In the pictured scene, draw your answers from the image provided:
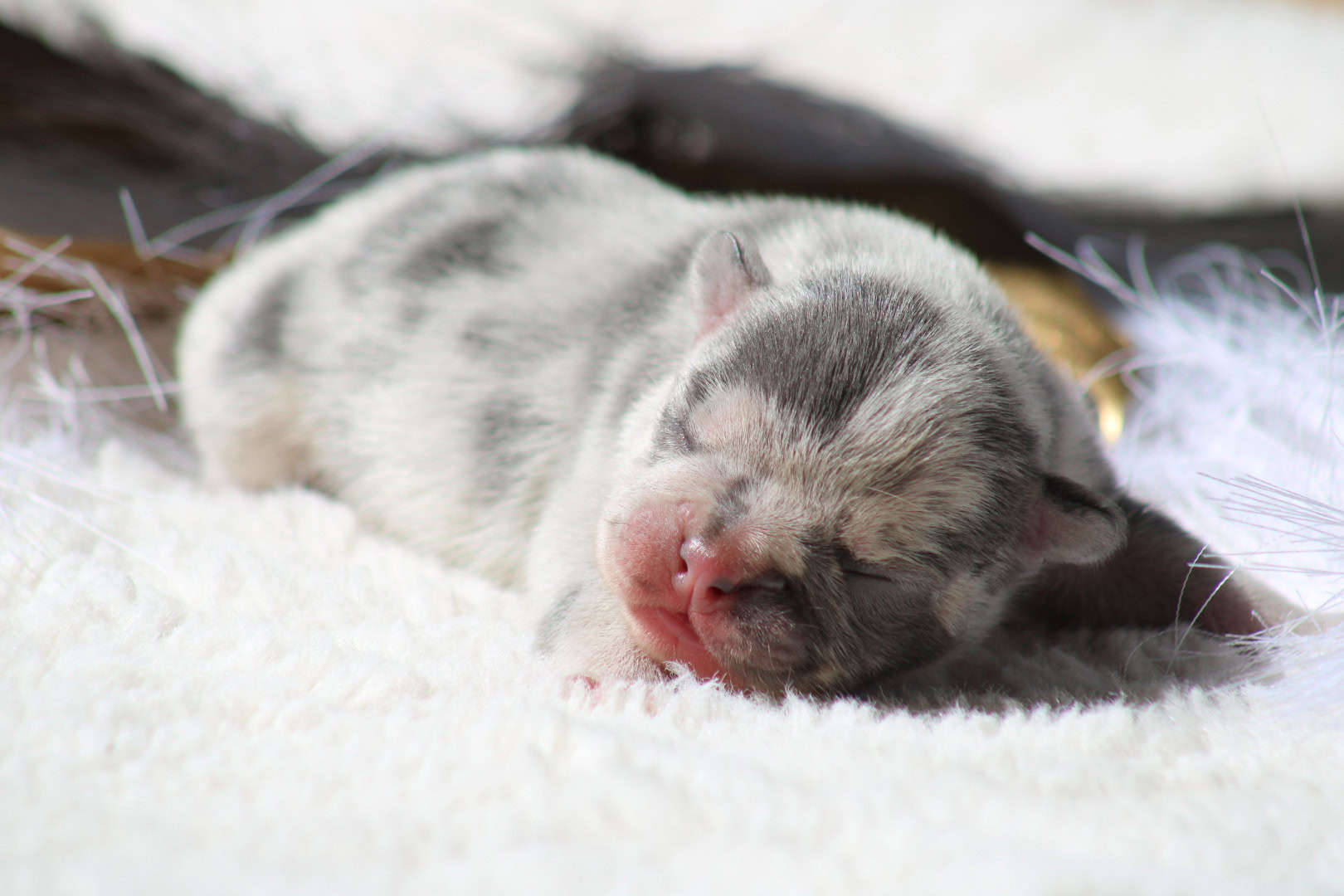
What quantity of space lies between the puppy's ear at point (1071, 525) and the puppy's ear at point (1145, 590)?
0.32 feet

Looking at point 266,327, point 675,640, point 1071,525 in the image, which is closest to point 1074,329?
point 1071,525

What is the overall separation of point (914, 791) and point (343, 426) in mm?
1413

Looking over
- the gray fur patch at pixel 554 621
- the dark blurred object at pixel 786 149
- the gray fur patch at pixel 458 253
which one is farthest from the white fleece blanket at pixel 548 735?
the dark blurred object at pixel 786 149

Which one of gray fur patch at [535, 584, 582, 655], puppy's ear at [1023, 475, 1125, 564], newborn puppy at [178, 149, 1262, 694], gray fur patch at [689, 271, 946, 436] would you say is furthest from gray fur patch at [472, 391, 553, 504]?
puppy's ear at [1023, 475, 1125, 564]

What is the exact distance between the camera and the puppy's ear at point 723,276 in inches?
54.9

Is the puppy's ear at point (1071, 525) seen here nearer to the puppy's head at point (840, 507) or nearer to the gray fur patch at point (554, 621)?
the puppy's head at point (840, 507)

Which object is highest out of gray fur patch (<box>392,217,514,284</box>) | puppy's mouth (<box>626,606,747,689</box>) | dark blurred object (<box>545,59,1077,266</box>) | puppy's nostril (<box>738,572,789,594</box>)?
dark blurred object (<box>545,59,1077,266</box>)

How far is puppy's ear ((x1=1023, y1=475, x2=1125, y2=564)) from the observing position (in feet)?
4.00

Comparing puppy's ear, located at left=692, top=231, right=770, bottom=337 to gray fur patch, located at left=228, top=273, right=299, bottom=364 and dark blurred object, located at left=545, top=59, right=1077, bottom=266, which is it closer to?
gray fur patch, located at left=228, top=273, right=299, bottom=364

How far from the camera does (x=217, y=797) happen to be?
84 cm

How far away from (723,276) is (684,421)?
25cm

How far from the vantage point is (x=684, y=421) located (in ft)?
4.26

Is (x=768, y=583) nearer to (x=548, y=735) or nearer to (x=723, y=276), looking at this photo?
(x=548, y=735)

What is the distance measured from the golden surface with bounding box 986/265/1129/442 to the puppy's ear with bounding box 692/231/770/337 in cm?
98
